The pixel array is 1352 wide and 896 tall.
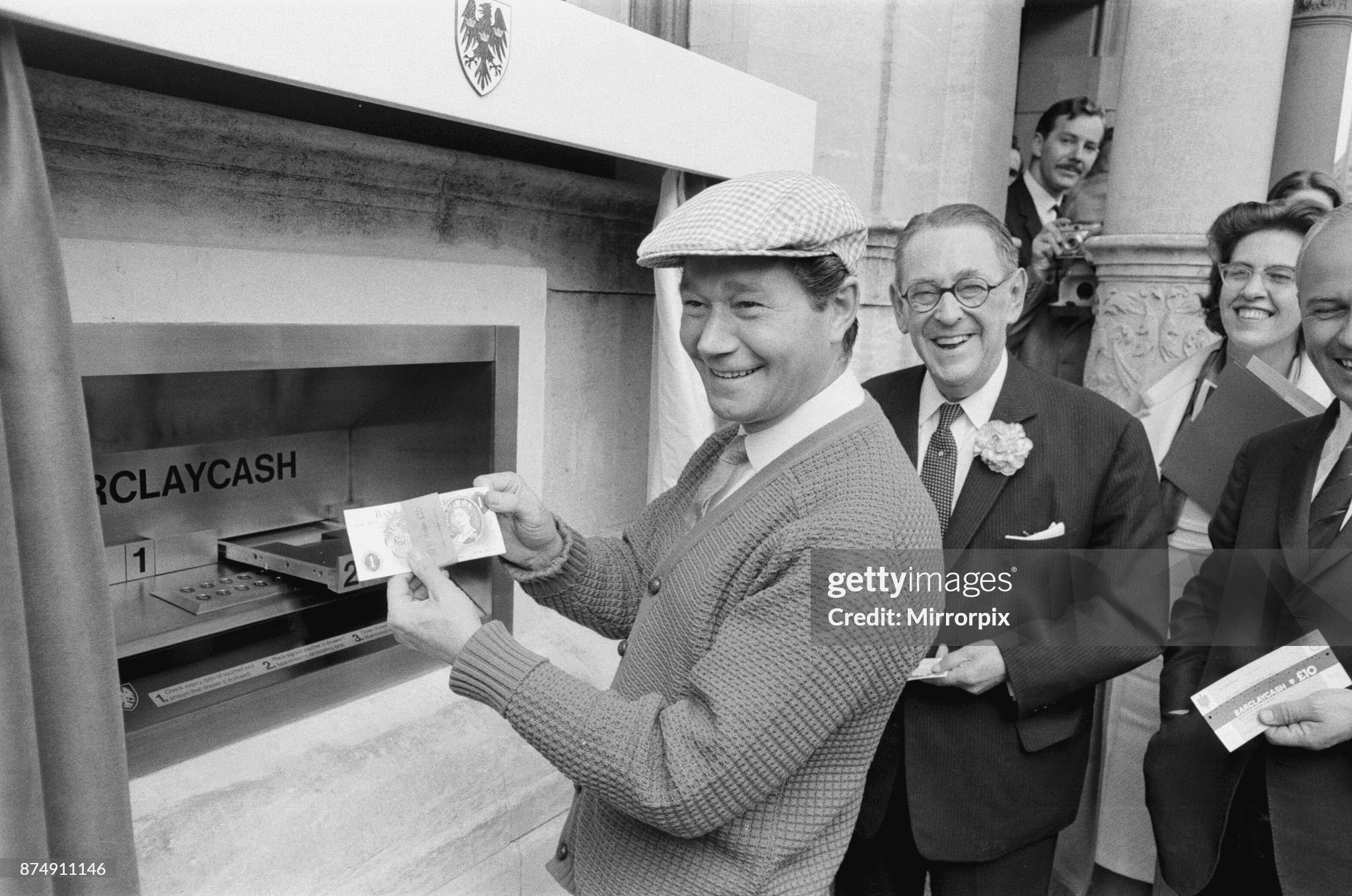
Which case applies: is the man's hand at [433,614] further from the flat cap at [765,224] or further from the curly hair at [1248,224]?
the curly hair at [1248,224]

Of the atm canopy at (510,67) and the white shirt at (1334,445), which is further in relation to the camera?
the white shirt at (1334,445)

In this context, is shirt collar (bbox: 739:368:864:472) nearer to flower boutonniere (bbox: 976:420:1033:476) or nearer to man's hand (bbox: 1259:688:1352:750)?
flower boutonniere (bbox: 976:420:1033:476)

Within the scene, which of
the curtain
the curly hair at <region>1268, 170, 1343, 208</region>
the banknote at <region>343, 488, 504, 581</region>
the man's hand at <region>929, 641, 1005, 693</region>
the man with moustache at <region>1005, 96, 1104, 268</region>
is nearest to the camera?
the banknote at <region>343, 488, 504, 581</region>

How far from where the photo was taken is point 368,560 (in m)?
1.32

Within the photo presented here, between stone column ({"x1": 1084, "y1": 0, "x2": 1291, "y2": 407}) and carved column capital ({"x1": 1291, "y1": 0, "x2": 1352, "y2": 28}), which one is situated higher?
carved column capital ({"x1": 1291, "y1": 0, "x2": 1352, "y2": 28})

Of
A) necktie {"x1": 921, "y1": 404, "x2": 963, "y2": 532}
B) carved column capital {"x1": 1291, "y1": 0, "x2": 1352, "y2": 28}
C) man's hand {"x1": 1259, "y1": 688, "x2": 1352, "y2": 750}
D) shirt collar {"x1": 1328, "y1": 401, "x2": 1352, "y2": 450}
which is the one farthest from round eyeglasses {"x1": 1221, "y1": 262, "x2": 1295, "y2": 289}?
carved column capital {"x1": 1291, "y1": 0, "x2": 1352, "y2": 28}

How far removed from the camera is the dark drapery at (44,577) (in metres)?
1.18

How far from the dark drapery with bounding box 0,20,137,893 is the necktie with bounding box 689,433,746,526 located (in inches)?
31.9

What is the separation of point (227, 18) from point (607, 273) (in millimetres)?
1506

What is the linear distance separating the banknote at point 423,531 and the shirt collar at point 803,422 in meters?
0.43

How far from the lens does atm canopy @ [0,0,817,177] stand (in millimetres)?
1244

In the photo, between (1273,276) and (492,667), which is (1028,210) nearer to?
(1273,276)

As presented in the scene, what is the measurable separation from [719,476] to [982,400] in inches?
24.2

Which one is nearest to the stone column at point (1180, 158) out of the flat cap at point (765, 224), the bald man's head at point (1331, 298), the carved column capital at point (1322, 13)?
the carved column capital at point (1322, 13)
